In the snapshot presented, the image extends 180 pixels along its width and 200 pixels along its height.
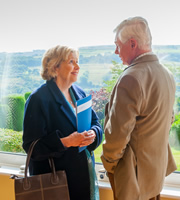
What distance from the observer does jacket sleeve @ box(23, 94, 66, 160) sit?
205cm

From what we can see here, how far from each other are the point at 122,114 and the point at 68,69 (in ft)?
2.14

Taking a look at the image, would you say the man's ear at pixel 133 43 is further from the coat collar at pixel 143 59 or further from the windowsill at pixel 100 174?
the windowsill at pixel 100 174

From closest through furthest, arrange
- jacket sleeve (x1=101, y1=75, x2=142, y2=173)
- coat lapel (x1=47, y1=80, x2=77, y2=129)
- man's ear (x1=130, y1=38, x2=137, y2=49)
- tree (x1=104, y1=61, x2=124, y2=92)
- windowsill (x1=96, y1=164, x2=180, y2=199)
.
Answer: jacket sleeve (x1=101, y1=75, x2=142, y2=173), man's ear (x1=130, y1=38, x2=137, y2=49), coat lapel (x1=47, y1=80, x2=77, y2=129), windowsill (x1=96, y1=164, x2=180, y2=199), tree (x1=104, y1=61, x2=124, y2=92)

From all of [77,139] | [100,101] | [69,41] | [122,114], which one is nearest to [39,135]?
[77,139]

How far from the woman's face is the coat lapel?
3.4 inches

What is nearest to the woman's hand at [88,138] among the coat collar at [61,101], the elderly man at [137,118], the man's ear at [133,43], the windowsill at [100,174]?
the coat collar at [61,101]

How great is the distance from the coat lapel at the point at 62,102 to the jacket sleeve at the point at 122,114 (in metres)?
0.46

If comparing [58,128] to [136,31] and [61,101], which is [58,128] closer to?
[61,101]

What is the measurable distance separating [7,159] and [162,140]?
71.1 inches

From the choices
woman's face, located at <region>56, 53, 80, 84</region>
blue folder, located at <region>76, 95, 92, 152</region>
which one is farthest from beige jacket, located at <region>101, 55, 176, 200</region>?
woman's face, located at <region>56, 53, 80, 84</region>

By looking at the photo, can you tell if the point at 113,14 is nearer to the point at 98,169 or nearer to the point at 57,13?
the point at 57,13

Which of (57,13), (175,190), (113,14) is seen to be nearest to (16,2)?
(57,13)

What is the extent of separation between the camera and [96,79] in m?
2.71

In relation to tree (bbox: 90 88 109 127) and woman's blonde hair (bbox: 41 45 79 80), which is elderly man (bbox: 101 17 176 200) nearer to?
woman's blonde hair (bbox: 41 45 79 80)
